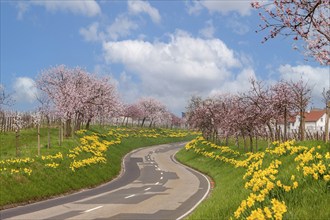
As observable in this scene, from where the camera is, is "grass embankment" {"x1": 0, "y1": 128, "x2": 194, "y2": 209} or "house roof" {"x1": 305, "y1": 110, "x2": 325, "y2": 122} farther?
"house roof" {"x1": 305, "y1": 110, "x2": 325, "y2": 122}

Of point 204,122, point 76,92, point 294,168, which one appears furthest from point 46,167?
point 204,122

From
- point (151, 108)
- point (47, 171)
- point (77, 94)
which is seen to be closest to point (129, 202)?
point (47, 171)

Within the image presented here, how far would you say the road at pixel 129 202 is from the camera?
711 inches

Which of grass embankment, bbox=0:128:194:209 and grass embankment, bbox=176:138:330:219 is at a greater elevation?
grass embankment, bbox=176:138:330:219

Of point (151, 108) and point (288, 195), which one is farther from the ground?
point (151, 108)

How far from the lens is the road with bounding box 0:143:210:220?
59.2 ft

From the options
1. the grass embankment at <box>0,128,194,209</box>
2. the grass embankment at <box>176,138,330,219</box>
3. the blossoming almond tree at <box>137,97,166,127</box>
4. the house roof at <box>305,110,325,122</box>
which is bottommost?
the grass embankment at <box>0,128,194,209</box>

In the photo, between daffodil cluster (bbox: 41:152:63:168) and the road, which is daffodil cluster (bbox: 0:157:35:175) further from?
the road

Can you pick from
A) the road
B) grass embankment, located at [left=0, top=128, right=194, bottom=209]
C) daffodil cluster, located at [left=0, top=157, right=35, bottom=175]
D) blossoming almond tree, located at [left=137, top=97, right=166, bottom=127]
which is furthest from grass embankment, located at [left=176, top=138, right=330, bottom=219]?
blossoming almond tree, located at [left=137, top=97, right=166, bottom=127]

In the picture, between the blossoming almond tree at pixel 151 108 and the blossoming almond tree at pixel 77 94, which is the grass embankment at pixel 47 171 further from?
the blossoming almond tree at pixel 151 108

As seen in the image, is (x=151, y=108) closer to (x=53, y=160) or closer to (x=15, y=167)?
(x=53, y=160)

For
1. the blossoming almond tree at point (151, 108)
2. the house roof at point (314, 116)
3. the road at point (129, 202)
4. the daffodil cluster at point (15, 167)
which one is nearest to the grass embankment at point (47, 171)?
the daffodil cluster at point (15, 167)

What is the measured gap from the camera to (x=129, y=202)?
22.0 meters

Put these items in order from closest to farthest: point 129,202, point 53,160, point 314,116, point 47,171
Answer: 1. point 129,202
2. point 47,171
3. point 53,160
4. point 314,116
